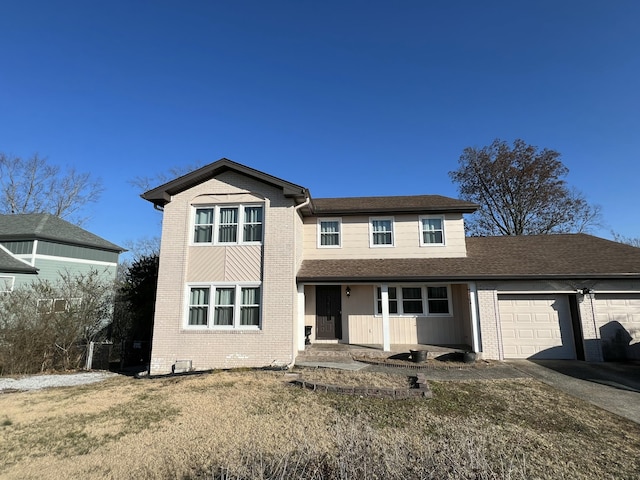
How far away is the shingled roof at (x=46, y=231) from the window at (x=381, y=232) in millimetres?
17358

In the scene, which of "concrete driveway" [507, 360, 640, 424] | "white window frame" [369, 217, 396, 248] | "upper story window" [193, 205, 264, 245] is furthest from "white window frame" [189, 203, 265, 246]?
"concrete driveway" [507, 360, 640, 424]

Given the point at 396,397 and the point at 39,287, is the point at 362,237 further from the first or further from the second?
the point at 39,287

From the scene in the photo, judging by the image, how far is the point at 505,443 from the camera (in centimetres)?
509

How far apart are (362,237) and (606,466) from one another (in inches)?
419

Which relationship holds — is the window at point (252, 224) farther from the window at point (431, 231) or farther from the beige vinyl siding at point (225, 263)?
the window at point (431, 231)

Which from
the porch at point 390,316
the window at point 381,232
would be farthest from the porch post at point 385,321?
the window at point 381,232

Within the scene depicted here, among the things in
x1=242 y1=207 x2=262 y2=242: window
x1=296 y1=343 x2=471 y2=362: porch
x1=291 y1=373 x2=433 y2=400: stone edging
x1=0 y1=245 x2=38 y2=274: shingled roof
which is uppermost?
x1=242 y1=207 x2=262 y2=242: window

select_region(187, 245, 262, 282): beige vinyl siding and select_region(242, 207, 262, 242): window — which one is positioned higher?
select_region(242, 207, 262, 242): window

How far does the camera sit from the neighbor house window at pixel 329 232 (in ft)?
48.0

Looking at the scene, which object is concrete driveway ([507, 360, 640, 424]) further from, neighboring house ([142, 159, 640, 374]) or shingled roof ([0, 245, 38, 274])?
shingled roof ([0, 245, 38, 274])

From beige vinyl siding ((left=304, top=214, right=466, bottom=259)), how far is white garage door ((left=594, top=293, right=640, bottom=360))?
498cm

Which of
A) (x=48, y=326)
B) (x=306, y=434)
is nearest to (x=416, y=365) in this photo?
(x=306, y=434)

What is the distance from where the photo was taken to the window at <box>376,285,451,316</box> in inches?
537

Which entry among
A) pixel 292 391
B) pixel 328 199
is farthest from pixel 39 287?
pixel 328 199
